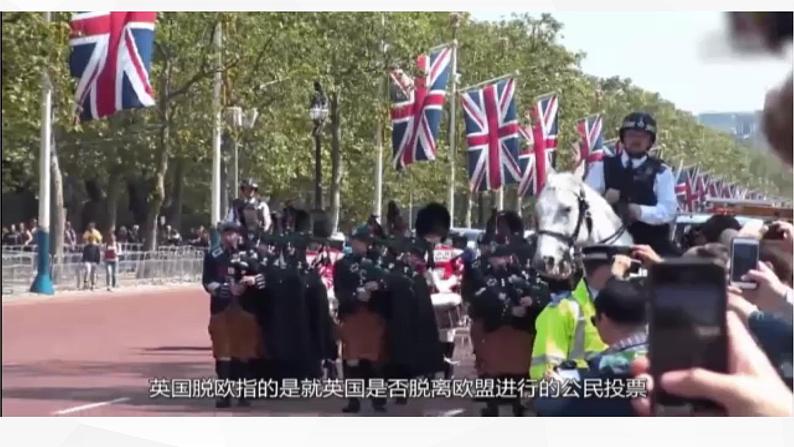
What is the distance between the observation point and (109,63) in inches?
327

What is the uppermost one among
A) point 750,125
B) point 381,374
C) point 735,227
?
point 750,125

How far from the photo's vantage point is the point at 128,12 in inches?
288

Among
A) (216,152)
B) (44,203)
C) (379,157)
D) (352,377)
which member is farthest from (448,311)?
(44,203)

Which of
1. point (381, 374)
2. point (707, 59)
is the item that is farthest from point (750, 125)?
point (381, 374)

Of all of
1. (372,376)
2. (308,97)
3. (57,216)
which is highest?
(308,97)

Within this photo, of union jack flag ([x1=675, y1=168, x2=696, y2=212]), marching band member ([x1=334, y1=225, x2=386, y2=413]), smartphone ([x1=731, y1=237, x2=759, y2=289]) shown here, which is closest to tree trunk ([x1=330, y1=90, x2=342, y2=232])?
marching band member ([x1=334, y1=225, x2=386, y2=413])

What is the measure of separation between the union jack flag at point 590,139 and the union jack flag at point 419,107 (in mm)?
889

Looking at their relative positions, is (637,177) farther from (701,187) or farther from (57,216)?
(57,216)

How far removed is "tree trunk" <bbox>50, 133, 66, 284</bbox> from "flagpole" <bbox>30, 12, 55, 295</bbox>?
0.04 m

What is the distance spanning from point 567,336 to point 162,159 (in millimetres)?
3708

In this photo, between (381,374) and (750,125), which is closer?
(750,125)

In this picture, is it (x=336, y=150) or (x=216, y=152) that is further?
(x=216, y=152)
